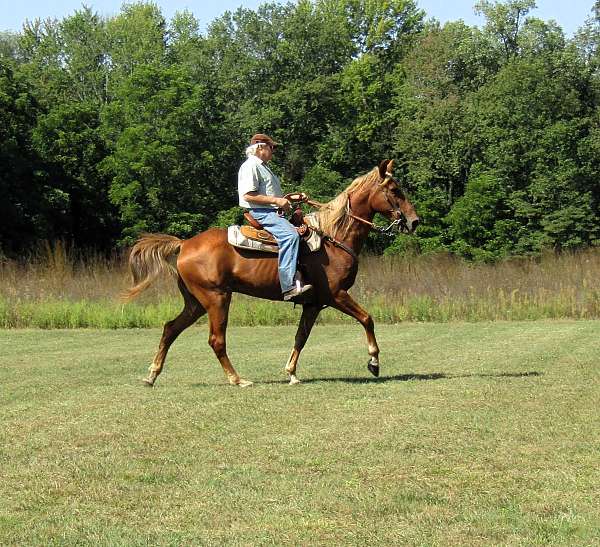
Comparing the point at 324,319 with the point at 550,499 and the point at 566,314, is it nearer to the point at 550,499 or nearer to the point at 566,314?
the point at 566,314

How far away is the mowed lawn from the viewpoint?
5.93 metres

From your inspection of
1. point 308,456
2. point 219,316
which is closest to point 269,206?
point 219,316

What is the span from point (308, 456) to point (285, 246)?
4.56m

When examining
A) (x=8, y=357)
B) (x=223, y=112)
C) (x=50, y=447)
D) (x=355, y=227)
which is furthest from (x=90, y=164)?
(x=50, y=447)

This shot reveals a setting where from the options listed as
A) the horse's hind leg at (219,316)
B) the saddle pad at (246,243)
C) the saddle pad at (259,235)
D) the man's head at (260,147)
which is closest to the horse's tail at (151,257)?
the horse's hind leg at (219,316)

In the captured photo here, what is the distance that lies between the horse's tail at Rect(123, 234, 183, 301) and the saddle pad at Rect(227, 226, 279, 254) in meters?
0.80

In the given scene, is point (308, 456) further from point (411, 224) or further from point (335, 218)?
point (411, 224)

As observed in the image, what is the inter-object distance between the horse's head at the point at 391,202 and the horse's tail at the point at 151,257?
2.36 metres

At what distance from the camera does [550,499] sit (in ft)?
21.0

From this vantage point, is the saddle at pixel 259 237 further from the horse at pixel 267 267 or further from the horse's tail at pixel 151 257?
the horse's tail at pixel 151 257

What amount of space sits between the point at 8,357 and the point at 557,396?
394 inches

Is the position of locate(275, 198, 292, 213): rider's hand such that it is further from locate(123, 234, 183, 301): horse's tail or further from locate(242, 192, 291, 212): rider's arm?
locate(123, 234, 183, 301): horse's tail

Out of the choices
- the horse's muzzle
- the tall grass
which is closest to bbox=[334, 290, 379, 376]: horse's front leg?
the horse's muzzle

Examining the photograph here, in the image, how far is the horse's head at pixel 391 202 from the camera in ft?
41.5
